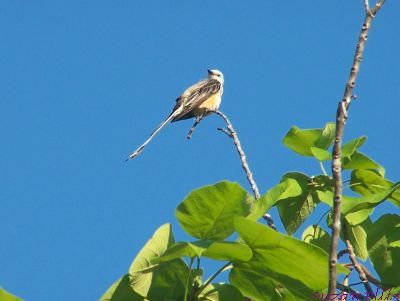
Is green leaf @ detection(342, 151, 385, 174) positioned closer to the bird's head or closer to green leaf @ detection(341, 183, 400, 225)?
green leaf @ detection(341, 183, 400, 225)

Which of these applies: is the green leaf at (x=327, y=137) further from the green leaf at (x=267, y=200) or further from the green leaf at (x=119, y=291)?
the green leaf at (x=119, y=291)

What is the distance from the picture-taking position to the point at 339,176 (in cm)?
220

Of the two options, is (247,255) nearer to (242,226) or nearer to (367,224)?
(242,226)

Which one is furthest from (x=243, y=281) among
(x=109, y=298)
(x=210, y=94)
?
(x=210, y=94)

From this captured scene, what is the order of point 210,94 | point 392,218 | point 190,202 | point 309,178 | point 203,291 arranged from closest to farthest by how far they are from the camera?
point 190,202 → point 203,291 → point 392,218 → point 309,178 → point 210,94

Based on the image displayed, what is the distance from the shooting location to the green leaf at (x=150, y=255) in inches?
93.4

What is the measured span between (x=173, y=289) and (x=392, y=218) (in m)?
0.93

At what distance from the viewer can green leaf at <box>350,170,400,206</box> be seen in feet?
10.4

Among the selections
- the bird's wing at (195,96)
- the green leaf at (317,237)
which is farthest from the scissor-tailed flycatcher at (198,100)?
the green leaf at (317,237)

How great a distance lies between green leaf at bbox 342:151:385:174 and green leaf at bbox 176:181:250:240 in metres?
0.86

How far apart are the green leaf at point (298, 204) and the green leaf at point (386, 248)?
0.28 m

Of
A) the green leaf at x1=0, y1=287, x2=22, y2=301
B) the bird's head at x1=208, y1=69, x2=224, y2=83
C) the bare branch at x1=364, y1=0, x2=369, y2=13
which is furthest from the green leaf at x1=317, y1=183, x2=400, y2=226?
the bird's head at x1=208, y1=69, x2=224, y2=83

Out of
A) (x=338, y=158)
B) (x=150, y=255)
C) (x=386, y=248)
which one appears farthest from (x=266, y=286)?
(x=386, y=248)

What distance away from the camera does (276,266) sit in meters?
2.33
